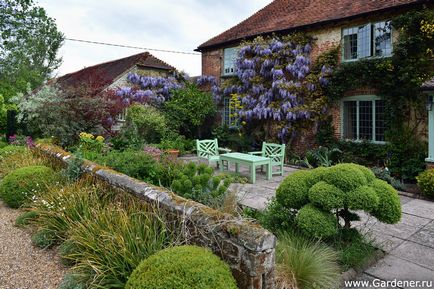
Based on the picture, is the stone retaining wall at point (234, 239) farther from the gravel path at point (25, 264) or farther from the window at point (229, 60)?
the window at point (229, 60)

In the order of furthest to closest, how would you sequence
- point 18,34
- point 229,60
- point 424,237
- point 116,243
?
1. point 18,34
2. point 229,60
3. point 424,237
4. point 116,243

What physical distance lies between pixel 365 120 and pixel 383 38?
8.67 ft

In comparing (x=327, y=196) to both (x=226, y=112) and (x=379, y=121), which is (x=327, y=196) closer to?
(x=379, y=121)

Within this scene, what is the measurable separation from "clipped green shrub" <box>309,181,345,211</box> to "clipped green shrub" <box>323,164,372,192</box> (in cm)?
9

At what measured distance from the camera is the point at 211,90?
15961 millimetres

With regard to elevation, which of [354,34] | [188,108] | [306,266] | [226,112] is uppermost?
[354,34]

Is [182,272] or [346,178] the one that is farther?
[346,178]

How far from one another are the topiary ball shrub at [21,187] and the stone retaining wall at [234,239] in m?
3.62

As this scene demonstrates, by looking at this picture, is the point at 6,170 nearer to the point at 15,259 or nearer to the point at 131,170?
the point at 131,170

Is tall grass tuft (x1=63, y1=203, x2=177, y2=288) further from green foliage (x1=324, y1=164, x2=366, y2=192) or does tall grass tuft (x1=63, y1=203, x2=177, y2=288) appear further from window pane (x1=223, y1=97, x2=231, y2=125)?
window pane (x1=223, y1=97, x2=231, y2=125)

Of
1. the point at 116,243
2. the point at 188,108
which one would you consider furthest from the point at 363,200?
the point at 188,108

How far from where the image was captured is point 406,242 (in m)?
4.41

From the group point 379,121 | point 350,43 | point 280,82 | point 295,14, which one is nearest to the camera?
point 379,121

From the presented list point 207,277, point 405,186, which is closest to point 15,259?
point 207,277
